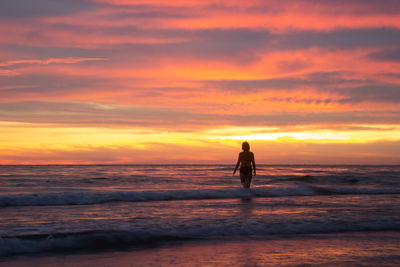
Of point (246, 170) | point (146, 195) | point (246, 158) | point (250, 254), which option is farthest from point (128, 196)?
point (250, 254)

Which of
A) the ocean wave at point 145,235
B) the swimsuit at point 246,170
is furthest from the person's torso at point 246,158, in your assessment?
Answer: the ocean wave at point 145,235

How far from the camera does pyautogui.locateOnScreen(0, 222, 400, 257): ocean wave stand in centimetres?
667

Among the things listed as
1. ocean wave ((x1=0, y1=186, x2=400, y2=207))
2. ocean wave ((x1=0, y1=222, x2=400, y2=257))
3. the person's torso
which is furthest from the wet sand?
the person's torso

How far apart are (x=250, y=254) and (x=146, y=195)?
10.5m

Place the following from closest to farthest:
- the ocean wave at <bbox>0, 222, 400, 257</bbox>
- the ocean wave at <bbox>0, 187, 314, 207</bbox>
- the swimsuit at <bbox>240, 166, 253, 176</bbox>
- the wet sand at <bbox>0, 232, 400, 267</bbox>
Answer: the wet sand at <bbox>0, 232, 400, 267</bbox> → the ocean wave at <bbox>0, 222, 400, 257</bbox> → the ocean wave at <bbox>0, 187, 314, 207</bbox> → the swimsuit at <bbox>240, 166, 253, 176</bbox>

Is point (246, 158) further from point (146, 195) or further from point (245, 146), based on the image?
point (146, 195)

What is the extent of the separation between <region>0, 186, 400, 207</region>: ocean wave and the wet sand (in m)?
8.10

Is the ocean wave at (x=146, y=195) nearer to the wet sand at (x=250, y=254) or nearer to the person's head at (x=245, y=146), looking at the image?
the person's head at (x=245, y=146)

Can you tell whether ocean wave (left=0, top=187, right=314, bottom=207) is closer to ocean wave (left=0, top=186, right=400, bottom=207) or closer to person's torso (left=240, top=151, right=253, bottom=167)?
ocean wave (left=0, top=186, right=400, bottom=207)

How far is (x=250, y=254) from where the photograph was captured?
6.17 m

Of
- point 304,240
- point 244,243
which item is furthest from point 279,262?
point 304,240

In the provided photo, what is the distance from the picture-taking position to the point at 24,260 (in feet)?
19.5

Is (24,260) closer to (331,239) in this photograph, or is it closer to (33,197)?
(331,239)

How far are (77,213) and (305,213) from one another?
6.28 m
